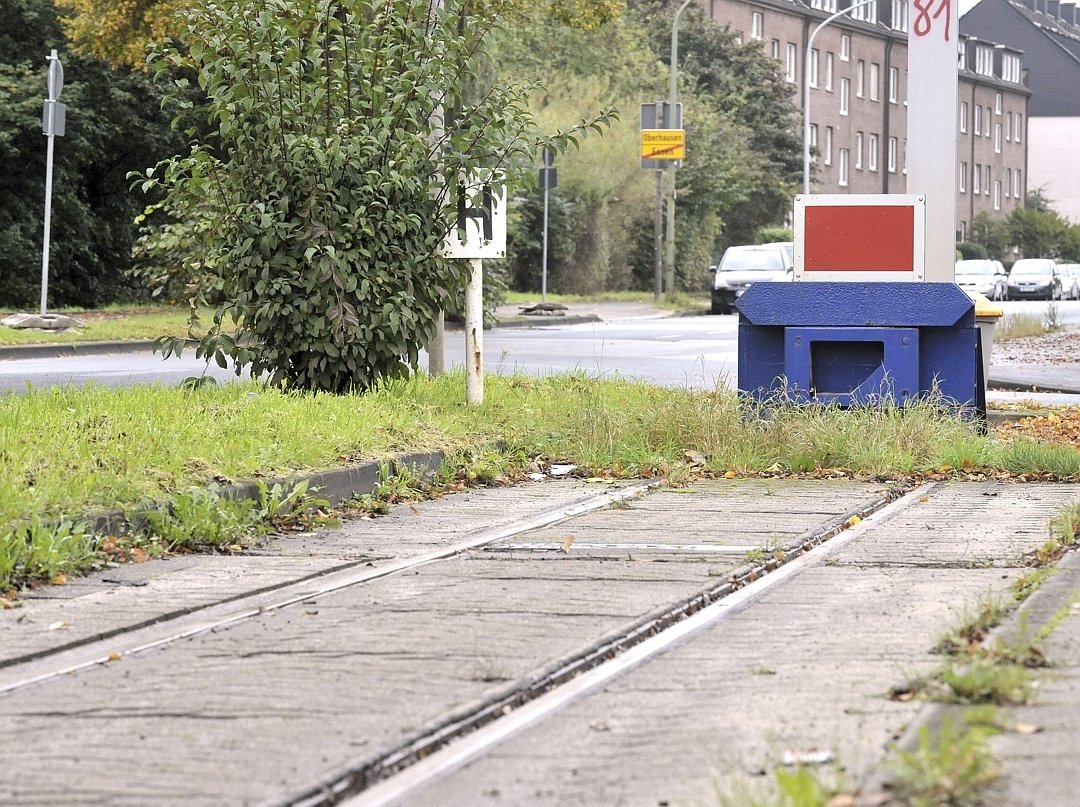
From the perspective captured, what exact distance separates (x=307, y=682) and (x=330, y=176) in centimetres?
714

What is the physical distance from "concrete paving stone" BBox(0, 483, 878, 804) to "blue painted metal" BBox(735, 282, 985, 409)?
4944 mm

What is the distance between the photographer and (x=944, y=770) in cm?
388

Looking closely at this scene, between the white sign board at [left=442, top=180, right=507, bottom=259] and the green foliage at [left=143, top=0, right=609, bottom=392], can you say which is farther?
the white sign board at [left=442, top=180, right=507, bottom=259]

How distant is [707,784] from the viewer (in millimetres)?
4086

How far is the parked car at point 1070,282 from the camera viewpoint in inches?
2712

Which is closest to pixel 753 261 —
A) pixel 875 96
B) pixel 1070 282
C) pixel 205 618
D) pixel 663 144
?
pixel 663 144

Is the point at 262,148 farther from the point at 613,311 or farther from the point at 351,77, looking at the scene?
the point at 613,311

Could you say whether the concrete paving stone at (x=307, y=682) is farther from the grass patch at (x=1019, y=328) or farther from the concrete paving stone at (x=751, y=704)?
the grass patch at (x=1019, y=328)

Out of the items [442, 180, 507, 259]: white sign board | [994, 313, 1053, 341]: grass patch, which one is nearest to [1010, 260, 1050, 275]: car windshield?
[994, 313, 1053, 341]: grass patch

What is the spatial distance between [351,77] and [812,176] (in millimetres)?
60851

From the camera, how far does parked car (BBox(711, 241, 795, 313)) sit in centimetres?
4019

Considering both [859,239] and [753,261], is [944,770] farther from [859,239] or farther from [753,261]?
[753,261]

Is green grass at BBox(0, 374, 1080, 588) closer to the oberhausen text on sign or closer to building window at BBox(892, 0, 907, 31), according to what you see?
the oberhausen text on sign

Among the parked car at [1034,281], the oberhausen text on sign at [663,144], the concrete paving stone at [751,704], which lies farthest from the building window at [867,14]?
the concrete paving stone at [751,704]
